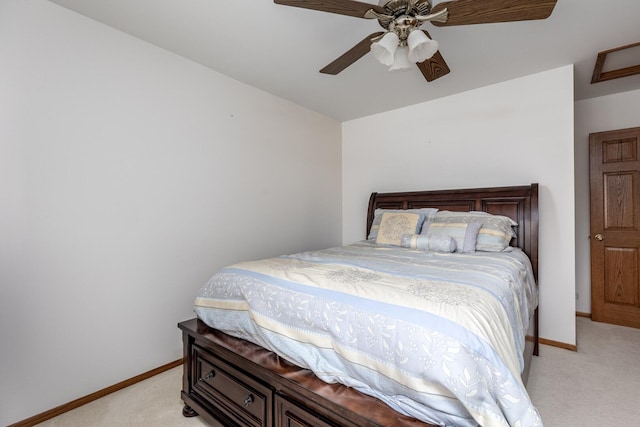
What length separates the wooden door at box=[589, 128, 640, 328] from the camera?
123 inches

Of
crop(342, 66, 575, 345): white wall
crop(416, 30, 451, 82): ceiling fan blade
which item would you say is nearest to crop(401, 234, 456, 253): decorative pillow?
crop(342, 66, 575, 345): white wall

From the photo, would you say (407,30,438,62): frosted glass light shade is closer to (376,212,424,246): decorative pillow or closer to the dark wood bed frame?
(376,212,424,246): decorative pillow

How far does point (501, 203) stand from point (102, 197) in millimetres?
3392

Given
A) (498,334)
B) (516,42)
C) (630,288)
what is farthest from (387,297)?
(630,288)

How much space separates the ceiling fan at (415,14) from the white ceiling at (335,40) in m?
0.39

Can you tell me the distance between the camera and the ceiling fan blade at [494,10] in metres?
1.45

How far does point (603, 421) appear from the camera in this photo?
176cm

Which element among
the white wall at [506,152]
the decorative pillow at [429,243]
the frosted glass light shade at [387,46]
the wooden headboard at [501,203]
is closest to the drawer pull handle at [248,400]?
the decorative pillow at [429,243]

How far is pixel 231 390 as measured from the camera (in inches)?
61.9

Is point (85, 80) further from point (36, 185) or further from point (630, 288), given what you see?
point (630, 288)

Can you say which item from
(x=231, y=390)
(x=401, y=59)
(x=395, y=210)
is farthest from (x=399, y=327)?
(x=395, y=210)

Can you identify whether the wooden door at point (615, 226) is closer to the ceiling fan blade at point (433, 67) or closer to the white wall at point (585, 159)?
the white wall at point (585, 159)

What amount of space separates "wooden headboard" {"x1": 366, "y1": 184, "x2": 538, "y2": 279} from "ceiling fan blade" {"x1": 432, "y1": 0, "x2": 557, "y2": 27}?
66.8 inches

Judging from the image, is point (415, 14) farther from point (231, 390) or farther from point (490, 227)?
point (231, 390)
